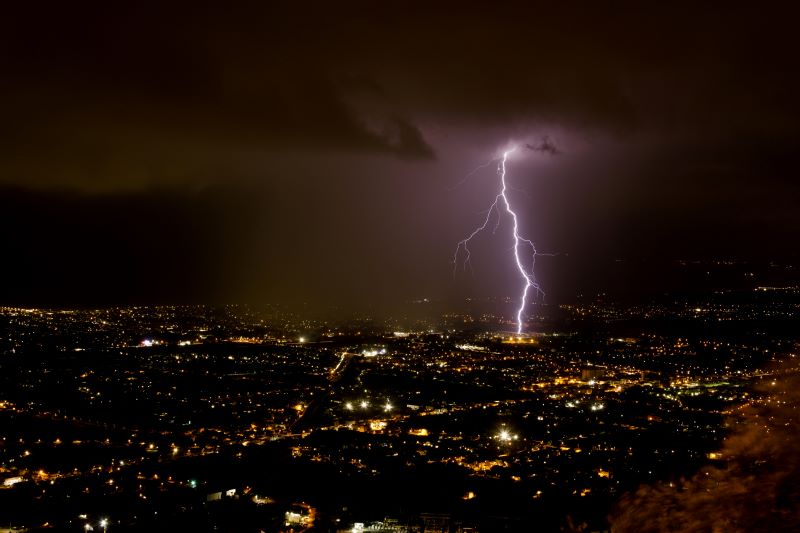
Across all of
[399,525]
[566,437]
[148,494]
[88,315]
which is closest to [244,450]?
[148,494]

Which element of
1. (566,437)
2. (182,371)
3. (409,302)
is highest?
(409,302)

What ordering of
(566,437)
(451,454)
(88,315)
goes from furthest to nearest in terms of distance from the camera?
1. (88,315)
2. (566,437)
3. (451,454)

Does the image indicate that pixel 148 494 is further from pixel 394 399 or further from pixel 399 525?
pixel 394 399

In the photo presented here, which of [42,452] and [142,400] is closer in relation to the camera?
[42,452]

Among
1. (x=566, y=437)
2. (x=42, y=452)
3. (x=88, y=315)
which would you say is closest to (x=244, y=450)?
(x=42, y=452)

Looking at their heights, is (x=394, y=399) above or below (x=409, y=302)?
below

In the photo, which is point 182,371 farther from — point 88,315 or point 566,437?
point 88,315

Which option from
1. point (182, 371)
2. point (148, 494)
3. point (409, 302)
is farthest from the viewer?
point (409, 302)
